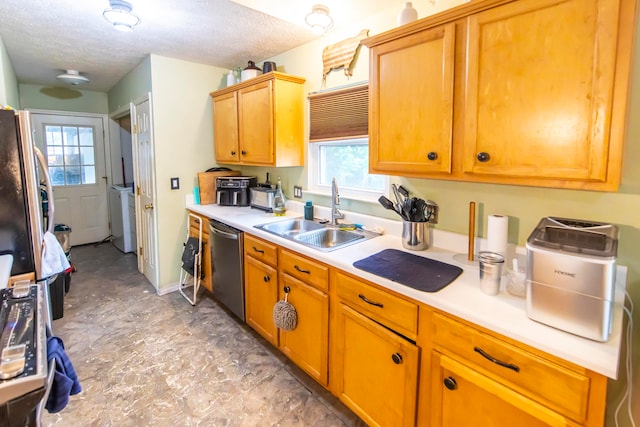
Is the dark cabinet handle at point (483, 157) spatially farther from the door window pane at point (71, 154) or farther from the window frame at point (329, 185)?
the door window pane at point (71, 154)

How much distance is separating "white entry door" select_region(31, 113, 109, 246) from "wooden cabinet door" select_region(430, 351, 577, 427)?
5530mm

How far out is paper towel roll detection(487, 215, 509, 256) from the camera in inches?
62.3

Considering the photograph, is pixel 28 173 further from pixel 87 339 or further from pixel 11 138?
pixel 87 339

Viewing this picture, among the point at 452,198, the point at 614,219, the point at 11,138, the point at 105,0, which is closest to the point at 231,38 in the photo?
the point at 105,0

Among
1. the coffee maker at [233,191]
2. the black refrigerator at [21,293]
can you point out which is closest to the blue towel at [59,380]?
the black refrigerator at [21,293]

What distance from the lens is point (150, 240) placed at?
3.61m

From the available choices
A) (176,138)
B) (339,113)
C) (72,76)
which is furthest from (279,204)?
(72,76)

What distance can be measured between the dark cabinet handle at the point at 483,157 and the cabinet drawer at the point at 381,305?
0.68 metres

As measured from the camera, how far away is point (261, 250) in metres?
2.35

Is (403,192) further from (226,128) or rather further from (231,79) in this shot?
(231,79)

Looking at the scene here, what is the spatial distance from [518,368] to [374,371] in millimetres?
687

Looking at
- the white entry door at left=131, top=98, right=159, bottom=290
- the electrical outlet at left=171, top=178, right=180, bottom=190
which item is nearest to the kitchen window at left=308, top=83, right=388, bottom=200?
the electrical outlet at left=171, top=178, right=180, bottom=190

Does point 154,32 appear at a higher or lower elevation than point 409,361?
higher

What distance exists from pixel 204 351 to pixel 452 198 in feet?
6.53
